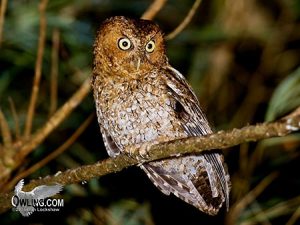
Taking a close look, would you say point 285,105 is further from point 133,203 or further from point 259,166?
point 133,203

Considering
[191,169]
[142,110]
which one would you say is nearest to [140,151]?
[142,110]

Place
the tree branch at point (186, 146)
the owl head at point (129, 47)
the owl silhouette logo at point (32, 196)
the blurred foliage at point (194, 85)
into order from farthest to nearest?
the blurred foliage at point (194, 85), the owl head at point (129, 47), the owl silhouette logo at point (32, 196), the tree branch at point (186, 146)

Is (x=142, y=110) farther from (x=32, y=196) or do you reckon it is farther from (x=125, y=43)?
(x=32, y=196)

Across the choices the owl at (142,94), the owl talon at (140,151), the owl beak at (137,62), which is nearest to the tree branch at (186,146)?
the owl talon at (140,151)

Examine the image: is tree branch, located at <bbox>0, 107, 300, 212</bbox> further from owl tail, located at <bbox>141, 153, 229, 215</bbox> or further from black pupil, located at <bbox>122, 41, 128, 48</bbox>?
owl tail, located at <bbox>141, 153, 229, 215</bbox>

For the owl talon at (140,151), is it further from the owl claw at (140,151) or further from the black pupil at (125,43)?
the black pupil at (125,43)

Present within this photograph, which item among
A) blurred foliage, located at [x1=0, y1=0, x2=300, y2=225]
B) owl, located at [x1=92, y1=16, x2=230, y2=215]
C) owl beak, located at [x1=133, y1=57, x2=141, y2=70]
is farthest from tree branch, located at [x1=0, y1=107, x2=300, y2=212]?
blurred foliage, located at [x1=0, y1=0, x2=300, y2=225]

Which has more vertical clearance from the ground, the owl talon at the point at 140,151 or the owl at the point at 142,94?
the owl at the point at 142,94
